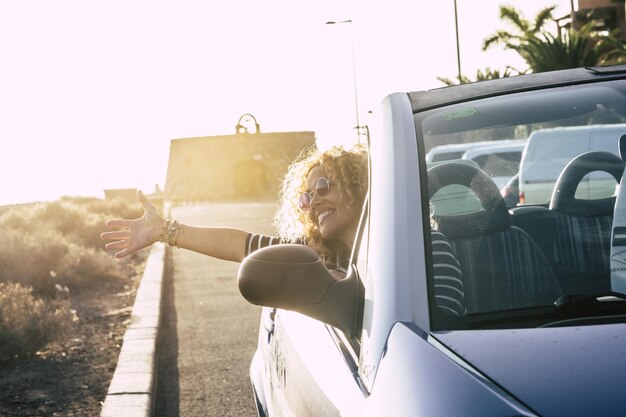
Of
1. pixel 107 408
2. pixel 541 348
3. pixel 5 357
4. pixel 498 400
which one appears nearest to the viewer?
pixel 498 400

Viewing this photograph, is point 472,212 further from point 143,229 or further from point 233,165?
point 233,165

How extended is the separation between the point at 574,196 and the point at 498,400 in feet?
7.53

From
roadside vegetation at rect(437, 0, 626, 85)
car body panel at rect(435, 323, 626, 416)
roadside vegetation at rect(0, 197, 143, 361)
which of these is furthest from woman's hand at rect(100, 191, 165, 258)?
roadside vegetation at rect(437, 0, 626, 85)

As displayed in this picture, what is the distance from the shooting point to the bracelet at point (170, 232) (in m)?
4.03

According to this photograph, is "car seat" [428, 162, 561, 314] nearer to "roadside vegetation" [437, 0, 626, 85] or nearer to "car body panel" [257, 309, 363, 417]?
"car body panel" [257, 309, 363, 417]

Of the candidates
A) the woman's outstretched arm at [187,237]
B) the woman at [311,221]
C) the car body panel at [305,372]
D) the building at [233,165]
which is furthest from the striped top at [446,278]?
the building at [233,165]

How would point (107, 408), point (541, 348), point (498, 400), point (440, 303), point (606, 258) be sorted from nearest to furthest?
point (498, 400), point (541, 348), point (440, 303), point (606, 258), point (107, 408)

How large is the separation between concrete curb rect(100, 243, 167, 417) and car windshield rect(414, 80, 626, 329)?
2.99 meters

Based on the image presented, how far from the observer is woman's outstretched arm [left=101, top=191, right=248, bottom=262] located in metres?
3.92

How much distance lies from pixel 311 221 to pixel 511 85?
962 millimetres

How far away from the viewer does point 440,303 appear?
2238 millimetres

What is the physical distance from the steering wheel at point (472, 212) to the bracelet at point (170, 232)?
1.37m

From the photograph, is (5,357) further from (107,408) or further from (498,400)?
(498,400)

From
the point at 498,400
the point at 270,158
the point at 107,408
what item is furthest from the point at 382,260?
the point at 270,158
